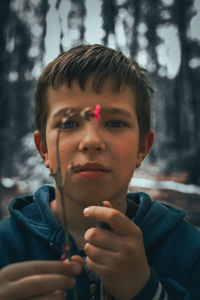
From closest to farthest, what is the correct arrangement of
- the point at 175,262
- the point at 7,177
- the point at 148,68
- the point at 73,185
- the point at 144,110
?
1. the point at 73,185
2. the point at 175,262
3. the point at 144,110
4. the point at 148,68
5. the point at 7,177

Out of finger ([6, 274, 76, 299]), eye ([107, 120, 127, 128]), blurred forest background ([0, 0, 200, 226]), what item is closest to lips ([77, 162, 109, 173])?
eye ([107, 120, 127, 128])

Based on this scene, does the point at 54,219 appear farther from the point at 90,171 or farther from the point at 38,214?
the point at 90,171

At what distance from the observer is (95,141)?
558 mm

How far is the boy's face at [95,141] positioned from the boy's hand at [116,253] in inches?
4.6

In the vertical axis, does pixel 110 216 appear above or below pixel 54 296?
above

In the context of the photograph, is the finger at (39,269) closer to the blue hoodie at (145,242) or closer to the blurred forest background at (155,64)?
the blue hoodie at (145,242)

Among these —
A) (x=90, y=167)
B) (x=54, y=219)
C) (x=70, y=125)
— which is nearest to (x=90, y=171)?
(x=90, y=167)

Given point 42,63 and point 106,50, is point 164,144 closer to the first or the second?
point 42,63

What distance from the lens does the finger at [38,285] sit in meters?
0.42

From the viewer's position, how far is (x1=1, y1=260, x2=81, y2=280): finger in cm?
43

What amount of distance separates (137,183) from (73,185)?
1.05 meters

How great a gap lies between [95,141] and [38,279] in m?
0.26

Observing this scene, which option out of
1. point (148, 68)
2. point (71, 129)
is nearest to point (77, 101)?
point (71, 129)

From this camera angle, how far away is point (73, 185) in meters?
0.60
